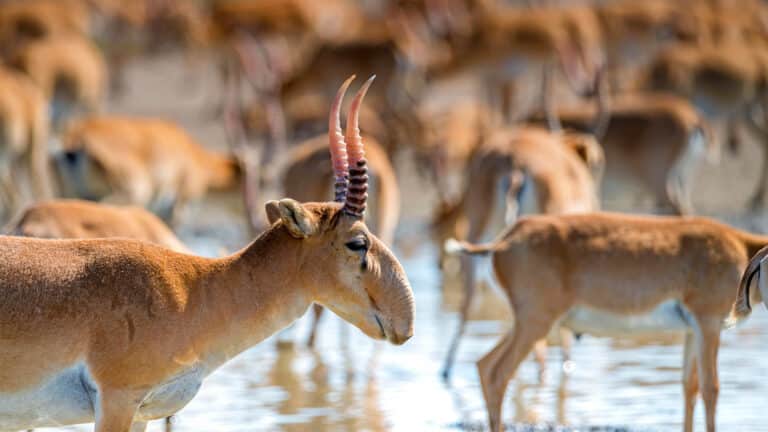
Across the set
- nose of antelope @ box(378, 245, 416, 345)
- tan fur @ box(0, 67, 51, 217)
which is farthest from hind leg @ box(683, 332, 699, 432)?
tan fur @ box(0, 67, 51, 217)

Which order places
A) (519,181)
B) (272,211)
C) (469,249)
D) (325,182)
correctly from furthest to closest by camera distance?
1. (325,182)
2. (519,181)
3. (469,249)
4. (272,211)

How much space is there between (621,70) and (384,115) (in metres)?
6.00

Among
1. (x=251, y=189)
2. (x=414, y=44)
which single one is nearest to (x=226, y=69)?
(x=414, y=44)

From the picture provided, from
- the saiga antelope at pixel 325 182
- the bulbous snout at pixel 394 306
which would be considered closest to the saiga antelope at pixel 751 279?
the bulbous snout at pixel 394 306

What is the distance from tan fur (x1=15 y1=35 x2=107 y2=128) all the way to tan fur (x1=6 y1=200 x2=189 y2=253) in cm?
1293

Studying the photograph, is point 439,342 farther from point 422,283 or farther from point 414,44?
point 414,44

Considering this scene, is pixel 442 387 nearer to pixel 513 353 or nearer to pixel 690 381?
pixel 513 353

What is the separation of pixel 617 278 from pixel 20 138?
12.4 m

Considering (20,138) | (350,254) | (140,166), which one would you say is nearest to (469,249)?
(350,254)

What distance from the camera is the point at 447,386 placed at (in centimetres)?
1086

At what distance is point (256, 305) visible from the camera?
6738 millimetres

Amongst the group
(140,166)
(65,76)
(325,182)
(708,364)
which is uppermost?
(65,76)

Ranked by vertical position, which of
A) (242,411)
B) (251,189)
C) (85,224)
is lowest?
(242,411)

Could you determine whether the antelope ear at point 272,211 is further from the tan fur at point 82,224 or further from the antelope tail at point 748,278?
the tan fur at point 82,224
